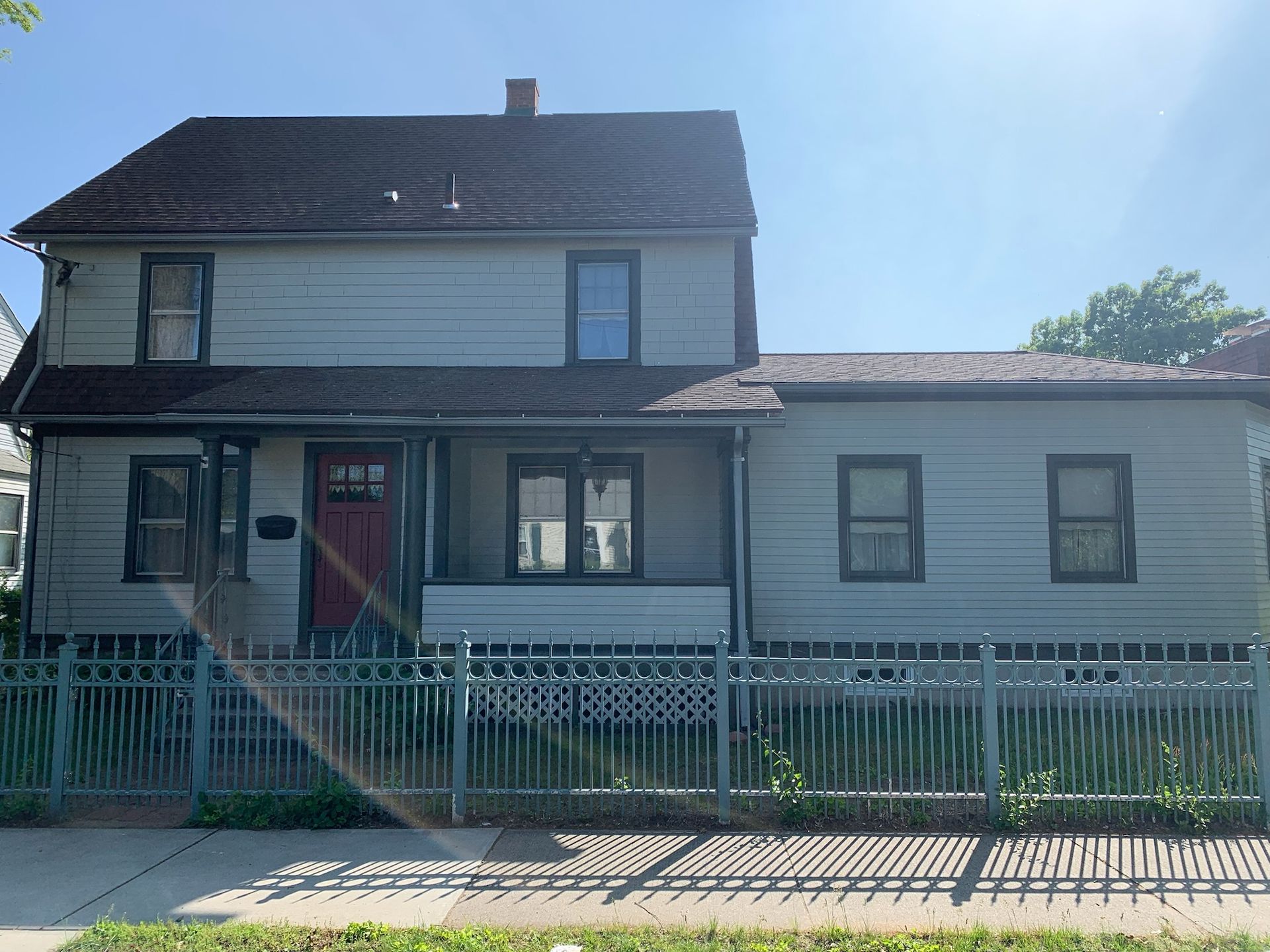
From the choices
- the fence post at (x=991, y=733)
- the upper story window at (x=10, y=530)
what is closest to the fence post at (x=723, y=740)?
the fence post at (x=991, y=733)

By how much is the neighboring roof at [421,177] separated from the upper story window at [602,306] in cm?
48

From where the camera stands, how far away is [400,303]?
1175cm

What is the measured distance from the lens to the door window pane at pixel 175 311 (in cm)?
1173

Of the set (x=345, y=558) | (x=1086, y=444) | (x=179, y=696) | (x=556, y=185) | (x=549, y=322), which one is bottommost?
(x=179, y=696)

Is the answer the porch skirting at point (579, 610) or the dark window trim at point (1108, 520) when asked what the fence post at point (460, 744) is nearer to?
the porch skirting at point (579, 610)

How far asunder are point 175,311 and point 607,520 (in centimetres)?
663

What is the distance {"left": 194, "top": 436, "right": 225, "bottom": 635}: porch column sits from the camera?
9.92 metres

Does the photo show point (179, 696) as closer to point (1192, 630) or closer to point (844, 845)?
point (844, 845)

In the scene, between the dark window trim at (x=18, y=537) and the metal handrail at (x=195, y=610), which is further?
the dark window trim at (x=18, y=537)

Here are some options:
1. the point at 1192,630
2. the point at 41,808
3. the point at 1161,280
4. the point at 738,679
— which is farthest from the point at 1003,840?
the point at 1161,280

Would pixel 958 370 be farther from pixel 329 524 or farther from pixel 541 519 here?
pixel 329 524

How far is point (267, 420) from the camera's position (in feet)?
31.3

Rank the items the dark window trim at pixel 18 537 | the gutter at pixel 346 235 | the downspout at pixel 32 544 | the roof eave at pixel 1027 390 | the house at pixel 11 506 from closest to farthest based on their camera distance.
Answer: the roof eave at pixel 1027 390
the downspout at pixel 32 544
the gutter at pixel 346 235
the house at pixel 11 506
the dark window trim at pixel 18 537

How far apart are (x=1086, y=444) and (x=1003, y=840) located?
6.65 meters
